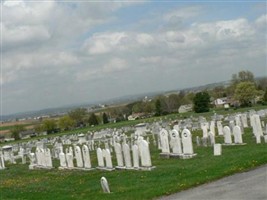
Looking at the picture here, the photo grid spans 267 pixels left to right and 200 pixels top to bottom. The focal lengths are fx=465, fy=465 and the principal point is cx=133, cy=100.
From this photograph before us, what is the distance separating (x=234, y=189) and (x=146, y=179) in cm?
543

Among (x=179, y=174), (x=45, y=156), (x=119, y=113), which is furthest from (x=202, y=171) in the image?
(x=119, y=113)

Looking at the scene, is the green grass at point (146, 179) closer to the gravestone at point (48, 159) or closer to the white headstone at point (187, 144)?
the white headstone at point (187, 144)

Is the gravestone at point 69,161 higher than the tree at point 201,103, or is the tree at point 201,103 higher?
the tree at point 201,103

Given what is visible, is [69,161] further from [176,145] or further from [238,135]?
[238,135]

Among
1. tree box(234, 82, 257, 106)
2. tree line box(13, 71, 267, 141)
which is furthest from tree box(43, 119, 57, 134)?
tree box(234, 82, 257, 106)

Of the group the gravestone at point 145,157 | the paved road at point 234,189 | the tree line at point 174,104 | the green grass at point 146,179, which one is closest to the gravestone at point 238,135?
the green grass at point 146,179

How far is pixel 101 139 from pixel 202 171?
978 inches

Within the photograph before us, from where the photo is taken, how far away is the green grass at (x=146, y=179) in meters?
15.0

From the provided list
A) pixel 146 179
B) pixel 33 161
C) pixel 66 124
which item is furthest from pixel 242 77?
pixel 146 179

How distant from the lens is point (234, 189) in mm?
12531

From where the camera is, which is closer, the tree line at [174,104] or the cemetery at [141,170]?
the cemetery at [141,170]

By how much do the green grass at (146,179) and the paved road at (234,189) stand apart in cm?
65

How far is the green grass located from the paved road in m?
0.65

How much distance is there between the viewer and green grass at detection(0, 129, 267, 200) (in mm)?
15016
